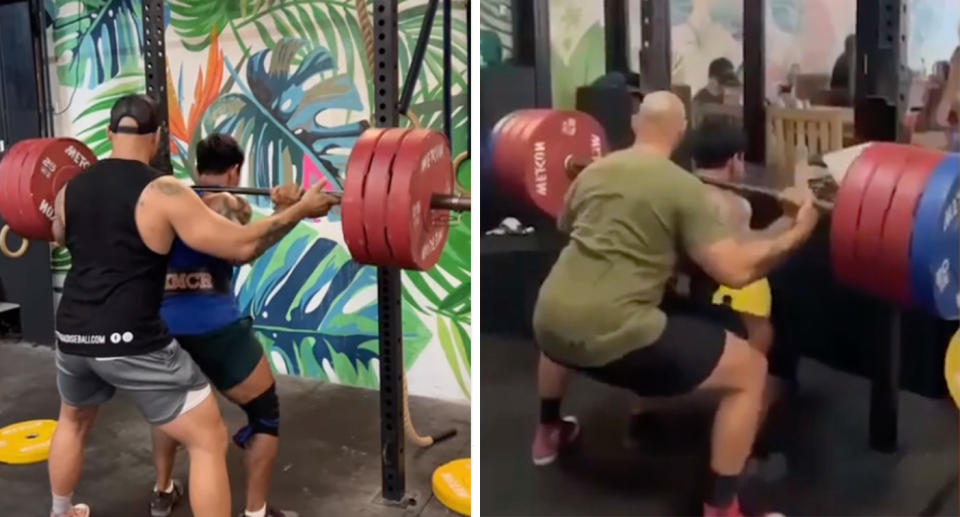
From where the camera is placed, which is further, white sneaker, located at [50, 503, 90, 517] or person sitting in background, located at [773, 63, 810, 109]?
white sneaker, located at [50, 503, 90, 517]

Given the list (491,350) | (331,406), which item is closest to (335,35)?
(331,406)

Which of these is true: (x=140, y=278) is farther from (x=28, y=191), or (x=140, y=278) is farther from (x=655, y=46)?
(x=655, y=46)

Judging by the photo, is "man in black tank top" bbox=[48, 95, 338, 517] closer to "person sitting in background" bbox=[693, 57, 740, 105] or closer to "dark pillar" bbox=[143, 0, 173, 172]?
"dark pillar" bbox=[143, 0, 173, 172]

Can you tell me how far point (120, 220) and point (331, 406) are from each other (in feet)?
5.47

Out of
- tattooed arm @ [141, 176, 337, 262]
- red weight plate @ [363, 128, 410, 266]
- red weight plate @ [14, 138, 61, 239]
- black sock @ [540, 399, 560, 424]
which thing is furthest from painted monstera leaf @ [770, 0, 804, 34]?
red weight plate @ [14, 138, 61, 239]

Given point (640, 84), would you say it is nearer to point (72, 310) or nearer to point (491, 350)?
point (491, 350)

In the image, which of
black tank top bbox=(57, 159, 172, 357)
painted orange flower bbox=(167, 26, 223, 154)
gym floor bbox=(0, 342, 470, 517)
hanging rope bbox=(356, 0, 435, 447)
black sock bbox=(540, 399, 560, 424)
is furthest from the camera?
painted orange flower bbox=(167, 26, 223, 154)

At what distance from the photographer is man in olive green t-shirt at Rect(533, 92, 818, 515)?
1.31m

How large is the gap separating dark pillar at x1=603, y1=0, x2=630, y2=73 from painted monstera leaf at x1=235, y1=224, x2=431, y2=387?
2522 mm

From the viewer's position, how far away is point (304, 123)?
384 cm

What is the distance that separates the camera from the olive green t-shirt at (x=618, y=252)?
1.32 meters

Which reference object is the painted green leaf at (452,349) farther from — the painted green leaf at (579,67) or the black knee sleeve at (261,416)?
the painted green leaf at (579,67)

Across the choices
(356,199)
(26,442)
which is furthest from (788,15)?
(26,442)

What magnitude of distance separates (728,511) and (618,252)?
43cm
